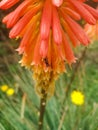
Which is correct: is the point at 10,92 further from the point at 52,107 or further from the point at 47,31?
the point at 47,31

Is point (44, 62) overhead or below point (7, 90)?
overhead

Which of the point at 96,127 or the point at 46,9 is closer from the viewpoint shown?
the point at 46,9

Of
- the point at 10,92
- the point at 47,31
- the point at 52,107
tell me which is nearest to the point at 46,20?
the point at 47,31

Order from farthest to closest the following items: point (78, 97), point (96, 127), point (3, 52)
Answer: point (3, 52), point (78, 97), point (96, 127)

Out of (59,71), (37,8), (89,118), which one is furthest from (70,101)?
(37,8)

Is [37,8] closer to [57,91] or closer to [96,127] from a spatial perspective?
[96,127]

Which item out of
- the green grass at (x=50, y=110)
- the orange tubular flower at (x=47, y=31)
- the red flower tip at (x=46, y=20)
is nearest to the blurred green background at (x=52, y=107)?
the green grass at (x=50, y=110)

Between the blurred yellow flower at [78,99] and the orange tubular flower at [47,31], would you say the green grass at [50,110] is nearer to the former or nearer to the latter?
the blurred yellow flower at [78,99]

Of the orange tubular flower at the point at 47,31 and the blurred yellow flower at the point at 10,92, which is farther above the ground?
the orange tubular flower at the point at 47,31

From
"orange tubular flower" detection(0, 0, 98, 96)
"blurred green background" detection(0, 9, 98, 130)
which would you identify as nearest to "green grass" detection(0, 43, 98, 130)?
"blurred green background" detection(0, 9, 98, 130)
